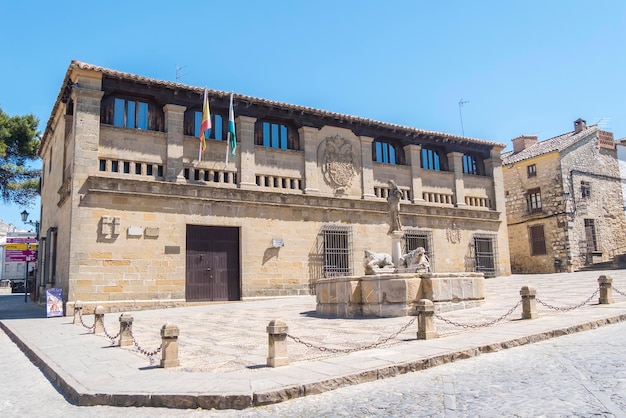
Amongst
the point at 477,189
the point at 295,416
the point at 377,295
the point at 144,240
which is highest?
the point at 477,189

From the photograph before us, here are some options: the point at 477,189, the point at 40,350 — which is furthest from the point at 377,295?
the point at 477,189

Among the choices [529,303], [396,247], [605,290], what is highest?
[396,247]

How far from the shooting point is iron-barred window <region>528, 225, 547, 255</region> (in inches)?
1180

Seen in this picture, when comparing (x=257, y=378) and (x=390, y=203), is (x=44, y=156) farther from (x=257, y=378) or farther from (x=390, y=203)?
(x=257, y=378)

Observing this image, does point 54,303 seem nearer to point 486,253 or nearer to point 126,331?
point 126,331

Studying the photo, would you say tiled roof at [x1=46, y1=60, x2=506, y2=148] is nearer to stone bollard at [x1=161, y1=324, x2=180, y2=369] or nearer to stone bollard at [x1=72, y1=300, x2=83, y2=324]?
stone bollard at [x1=72, y1=300, x2=83, y2=324]

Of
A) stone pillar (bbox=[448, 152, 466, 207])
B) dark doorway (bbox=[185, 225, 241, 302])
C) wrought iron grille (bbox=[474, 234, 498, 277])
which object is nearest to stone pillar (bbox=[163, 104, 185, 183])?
dark doorway (bbox=[185, 225, 241, 302])

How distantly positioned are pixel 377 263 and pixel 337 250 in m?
8.24

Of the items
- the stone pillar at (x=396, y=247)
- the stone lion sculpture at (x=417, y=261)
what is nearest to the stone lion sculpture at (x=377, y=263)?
the stone pillar at (x=396, y=247)

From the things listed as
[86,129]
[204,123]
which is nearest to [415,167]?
[204,123]

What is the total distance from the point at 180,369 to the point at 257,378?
1.40 m

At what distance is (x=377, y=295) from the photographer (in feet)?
38.6

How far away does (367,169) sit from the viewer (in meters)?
23.2

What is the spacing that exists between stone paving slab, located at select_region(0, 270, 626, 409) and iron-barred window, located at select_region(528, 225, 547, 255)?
58.1ft
